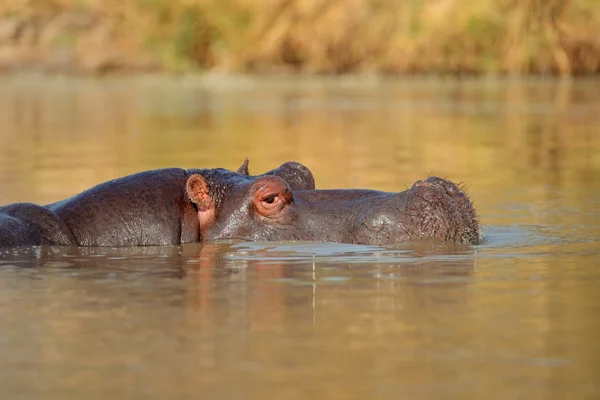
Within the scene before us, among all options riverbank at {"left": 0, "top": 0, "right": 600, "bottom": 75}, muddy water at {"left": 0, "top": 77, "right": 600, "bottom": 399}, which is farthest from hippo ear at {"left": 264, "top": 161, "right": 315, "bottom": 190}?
riverbank at {"left": 0, "top": 0, "right": 600, "bottom": 75}

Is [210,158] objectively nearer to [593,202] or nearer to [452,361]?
[593,202]

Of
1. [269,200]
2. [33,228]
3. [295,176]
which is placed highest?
Answer: [295,176]

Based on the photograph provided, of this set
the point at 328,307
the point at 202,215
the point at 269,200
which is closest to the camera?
the point at 328,307

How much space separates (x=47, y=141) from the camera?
55.2ft

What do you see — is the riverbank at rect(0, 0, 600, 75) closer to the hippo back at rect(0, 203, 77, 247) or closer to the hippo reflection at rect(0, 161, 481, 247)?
the hippo reflection at rect(0, 161, 481, 247)

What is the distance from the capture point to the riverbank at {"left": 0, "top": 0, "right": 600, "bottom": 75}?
3075cm

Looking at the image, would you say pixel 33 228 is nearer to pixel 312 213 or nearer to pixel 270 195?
pixel 270 195

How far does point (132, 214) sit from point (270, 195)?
2.37 feet

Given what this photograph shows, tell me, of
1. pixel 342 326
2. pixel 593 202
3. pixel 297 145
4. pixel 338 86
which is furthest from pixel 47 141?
pixel 338 86

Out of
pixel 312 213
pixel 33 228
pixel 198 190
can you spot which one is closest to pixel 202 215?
pixel 198 190

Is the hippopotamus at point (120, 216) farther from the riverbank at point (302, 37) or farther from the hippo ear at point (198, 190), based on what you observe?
the riverbank at point (302, 37)

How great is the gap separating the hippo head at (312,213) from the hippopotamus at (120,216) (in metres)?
0.07

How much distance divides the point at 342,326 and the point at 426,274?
1291mm

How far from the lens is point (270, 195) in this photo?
7.23 meters
